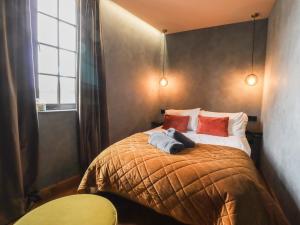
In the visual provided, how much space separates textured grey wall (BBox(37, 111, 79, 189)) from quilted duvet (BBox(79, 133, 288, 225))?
1.90 feet

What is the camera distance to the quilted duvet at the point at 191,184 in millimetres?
1259

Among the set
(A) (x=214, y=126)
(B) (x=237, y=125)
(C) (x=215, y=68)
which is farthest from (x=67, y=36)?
(B) (x=237, y=125)

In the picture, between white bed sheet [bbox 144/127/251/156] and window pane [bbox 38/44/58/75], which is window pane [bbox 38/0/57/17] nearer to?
window pane [bbox 38/44/58/75]

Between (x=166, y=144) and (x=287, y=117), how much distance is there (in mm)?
1119

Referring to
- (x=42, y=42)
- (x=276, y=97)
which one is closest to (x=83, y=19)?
(x=42, y=42)

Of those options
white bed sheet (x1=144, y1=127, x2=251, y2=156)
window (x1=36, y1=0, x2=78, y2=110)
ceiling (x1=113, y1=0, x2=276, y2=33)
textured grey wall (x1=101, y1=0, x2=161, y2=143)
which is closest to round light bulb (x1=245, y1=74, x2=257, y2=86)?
ceiling (x1=113, y1=0, x2=276, y2=33)

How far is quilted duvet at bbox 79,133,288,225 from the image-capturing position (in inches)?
49.6

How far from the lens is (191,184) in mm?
1396

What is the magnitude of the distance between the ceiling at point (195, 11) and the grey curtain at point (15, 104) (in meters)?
1.41

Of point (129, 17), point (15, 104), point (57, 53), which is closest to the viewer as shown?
point (15, 104)

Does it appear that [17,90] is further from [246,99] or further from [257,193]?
[246,99]

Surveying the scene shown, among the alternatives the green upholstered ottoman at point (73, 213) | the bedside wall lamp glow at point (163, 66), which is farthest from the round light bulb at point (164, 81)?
the green upholstered ottoman at point (73, 213)

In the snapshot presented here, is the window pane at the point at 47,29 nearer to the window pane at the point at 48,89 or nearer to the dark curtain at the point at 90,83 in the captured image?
the dark curtain at the point at 90,83

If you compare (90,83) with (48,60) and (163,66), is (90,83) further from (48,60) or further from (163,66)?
(163,66)
